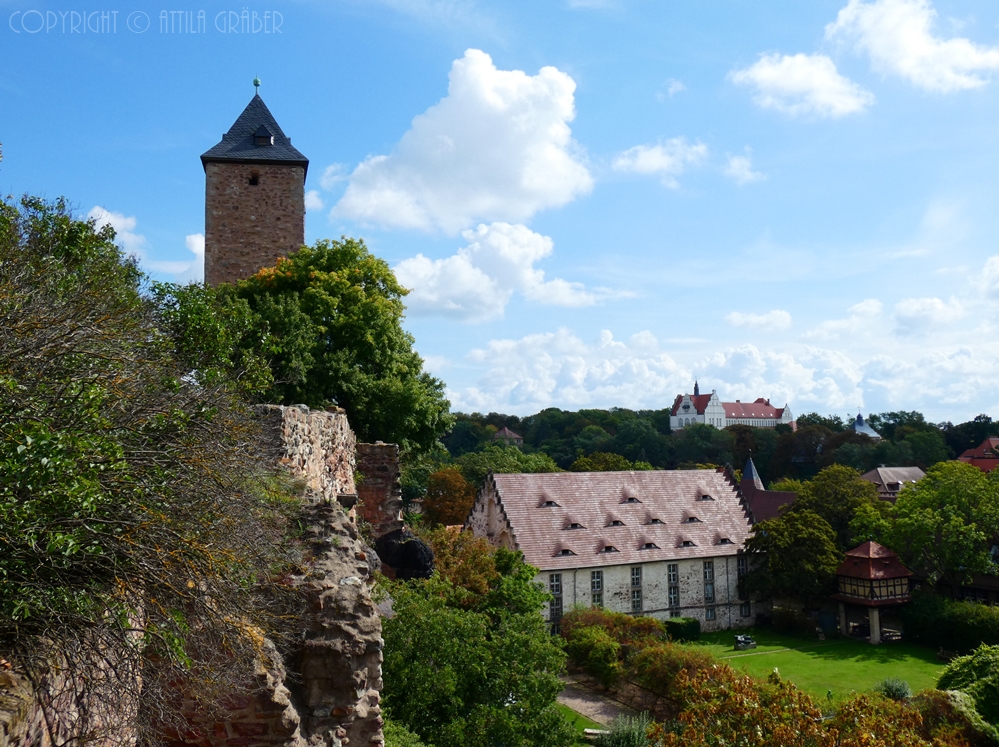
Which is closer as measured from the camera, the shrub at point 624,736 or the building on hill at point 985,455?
the shrub at point 624,736

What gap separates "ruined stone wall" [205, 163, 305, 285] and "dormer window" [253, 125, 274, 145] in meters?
1.21

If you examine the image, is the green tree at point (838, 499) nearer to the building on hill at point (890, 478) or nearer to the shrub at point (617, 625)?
the shrub at point (617, 625)

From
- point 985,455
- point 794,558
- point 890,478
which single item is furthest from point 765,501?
point 985,455

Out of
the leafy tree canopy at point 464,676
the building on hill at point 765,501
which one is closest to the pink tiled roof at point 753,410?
the building on hill at point 765,501

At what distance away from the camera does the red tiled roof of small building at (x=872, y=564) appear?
107 ft

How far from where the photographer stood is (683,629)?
32.2 m

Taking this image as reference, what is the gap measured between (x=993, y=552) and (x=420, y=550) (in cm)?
3303

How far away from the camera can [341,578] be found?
7.10 metres

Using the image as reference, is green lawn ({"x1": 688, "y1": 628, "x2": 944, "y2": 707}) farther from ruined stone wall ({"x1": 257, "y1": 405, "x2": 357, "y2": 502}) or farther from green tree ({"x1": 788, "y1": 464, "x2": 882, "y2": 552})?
ruined stone wall ({"x1": 257, "y1": 405, "x2": 357, "y2": 502})

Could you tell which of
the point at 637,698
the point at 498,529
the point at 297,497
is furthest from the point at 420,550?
the point at 498,529

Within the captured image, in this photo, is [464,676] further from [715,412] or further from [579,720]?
[715,412]

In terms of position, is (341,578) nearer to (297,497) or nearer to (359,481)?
(297,497)

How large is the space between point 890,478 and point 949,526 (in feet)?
87.9

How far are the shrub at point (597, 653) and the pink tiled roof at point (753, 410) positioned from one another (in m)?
96.5
